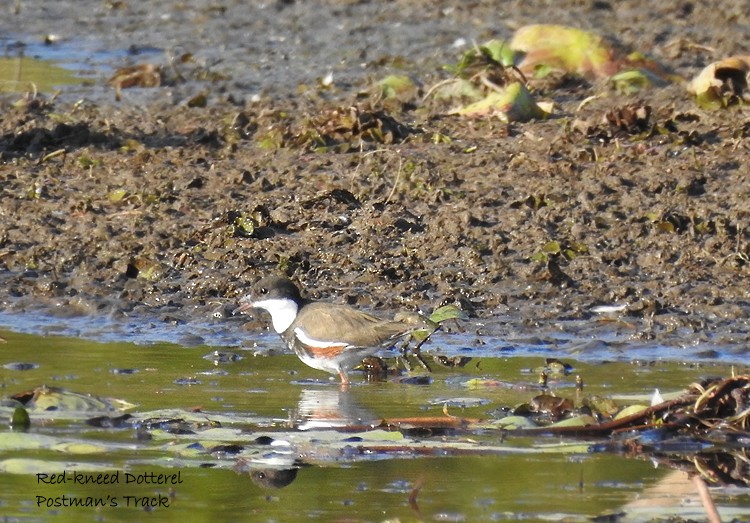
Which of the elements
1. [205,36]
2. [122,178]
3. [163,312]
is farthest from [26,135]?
[205,36]

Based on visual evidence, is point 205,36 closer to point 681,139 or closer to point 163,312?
point 681,139

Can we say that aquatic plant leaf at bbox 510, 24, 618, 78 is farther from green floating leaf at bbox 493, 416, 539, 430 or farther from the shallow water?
green floating leaf at bbox 493, 416, 539, 430

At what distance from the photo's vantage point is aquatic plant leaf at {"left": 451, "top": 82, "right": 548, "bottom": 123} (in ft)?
43.0

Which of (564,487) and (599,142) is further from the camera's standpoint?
(599,142)

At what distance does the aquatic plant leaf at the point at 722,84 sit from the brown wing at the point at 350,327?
5.15 m

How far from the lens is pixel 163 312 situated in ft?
32.6

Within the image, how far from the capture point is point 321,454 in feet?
22.6

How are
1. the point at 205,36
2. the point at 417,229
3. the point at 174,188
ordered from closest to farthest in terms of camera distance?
the point at 417,229
the point at 174,188
the point at 205,36

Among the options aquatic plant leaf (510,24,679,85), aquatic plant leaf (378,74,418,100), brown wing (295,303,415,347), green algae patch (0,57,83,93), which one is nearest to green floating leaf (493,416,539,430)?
brown wing (295,303,415,347)

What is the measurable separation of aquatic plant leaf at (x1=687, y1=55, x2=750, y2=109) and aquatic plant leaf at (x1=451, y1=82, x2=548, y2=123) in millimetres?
1284

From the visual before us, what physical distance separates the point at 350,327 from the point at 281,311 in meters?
0.58

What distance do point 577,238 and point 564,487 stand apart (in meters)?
4.37

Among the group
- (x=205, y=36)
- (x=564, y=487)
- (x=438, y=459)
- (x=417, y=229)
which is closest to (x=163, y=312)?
(x=417, y=229)

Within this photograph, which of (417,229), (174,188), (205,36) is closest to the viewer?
(417,229)
